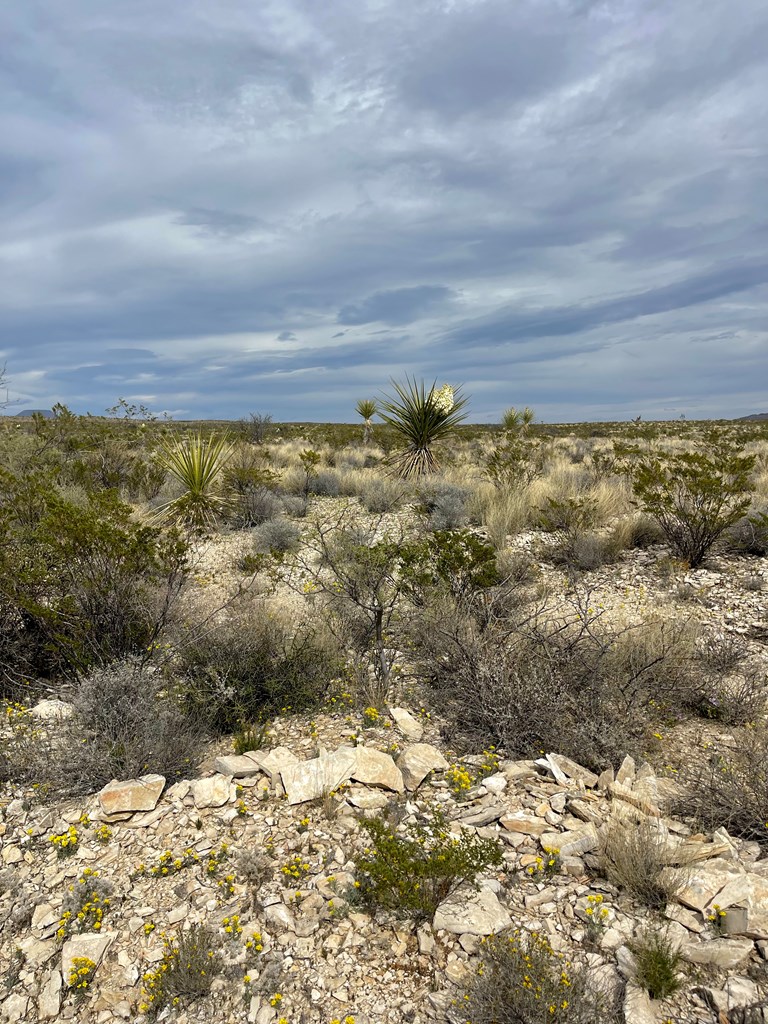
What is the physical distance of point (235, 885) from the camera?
287cm

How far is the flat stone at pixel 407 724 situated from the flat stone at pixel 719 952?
201cm

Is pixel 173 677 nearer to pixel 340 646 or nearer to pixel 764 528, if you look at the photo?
pixel 340 646

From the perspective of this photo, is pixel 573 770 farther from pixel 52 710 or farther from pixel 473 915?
pixel 52 710

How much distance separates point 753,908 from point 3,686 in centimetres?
531

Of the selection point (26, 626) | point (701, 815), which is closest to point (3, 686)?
point (26, 626)

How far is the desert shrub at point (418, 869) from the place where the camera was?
8.68 feet

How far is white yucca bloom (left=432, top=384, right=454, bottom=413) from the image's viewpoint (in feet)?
43.0

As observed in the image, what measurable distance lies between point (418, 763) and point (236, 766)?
116 centimetres

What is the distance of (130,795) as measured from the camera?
336cm

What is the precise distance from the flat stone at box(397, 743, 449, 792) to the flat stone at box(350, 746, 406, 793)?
0.19 ft

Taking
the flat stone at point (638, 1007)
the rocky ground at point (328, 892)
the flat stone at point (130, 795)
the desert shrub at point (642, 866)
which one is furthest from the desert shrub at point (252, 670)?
the flat stone at point (638, 1007)

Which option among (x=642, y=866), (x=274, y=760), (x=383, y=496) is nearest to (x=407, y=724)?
(x=274, y=760)

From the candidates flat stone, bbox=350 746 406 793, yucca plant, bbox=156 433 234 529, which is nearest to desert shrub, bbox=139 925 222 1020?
flat stone, bbox=350 746 406 793

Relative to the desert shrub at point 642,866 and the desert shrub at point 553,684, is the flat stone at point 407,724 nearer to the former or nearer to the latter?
the desert shrub at point 553,684
